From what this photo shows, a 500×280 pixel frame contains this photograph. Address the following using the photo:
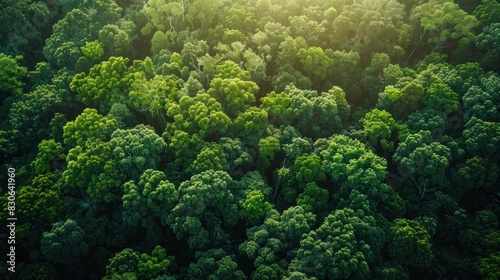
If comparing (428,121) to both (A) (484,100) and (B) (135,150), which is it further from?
(B) (135,150)

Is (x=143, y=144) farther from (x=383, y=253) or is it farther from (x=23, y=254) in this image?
(x=383, y=253)

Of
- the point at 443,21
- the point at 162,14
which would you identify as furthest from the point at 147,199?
the point at 443,21

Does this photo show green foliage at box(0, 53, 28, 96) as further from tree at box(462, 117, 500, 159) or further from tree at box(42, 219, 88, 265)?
tree at box(462, 117, 500, 159)

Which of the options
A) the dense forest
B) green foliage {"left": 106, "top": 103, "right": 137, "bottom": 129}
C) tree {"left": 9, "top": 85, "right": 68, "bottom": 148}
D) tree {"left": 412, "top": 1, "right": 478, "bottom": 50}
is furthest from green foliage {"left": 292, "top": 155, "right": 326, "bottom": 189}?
tree {"left": 9, "top": 85, "right": 68, "bottom": 148}

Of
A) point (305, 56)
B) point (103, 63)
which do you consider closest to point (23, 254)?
point (103, 63)

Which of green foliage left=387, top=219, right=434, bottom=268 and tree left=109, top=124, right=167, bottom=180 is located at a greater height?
tree left=109, top=124, right=167, bottom=180

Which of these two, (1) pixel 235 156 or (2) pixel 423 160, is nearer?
(2) pixel 423 160

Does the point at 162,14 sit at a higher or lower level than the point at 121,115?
higher
